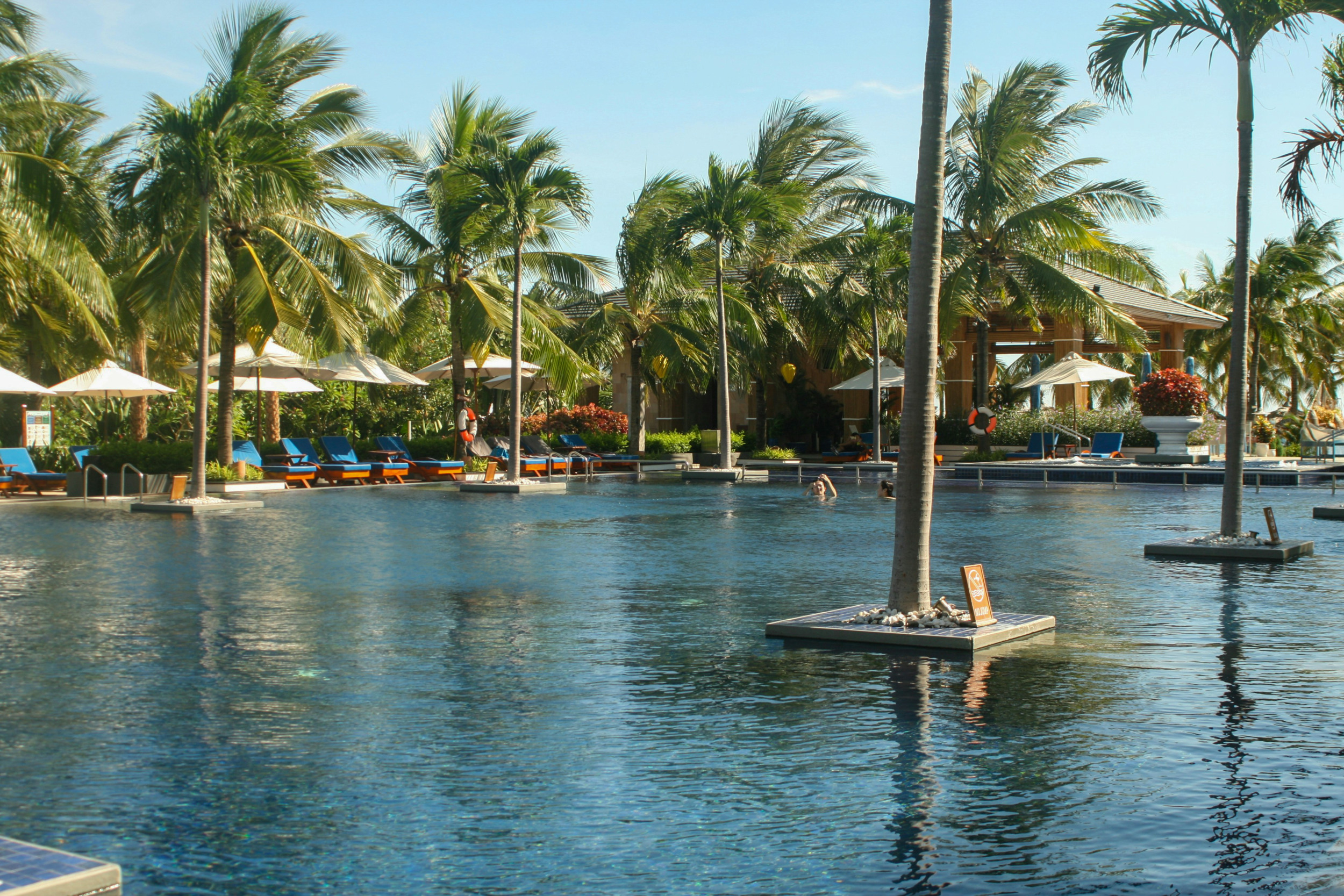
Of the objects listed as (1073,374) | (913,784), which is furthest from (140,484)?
(1073,374)

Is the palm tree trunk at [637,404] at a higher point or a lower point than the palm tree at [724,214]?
lower

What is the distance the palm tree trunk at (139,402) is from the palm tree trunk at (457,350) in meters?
7.11

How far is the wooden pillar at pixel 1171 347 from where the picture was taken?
37781mm

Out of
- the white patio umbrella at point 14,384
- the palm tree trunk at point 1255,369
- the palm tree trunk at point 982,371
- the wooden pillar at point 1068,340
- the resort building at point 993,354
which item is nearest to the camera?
the white patio umbrella at point 14,384

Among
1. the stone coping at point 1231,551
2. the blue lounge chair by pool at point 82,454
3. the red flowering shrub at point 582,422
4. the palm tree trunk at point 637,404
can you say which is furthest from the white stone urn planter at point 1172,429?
the blue lounge chair by pool at point 82,454

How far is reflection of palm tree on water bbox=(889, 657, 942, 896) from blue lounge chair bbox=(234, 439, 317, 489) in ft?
67.9

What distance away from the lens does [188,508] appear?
19.4m

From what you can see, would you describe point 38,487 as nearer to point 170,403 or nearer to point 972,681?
point 170,403

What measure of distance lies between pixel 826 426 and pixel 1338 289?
21587 mm

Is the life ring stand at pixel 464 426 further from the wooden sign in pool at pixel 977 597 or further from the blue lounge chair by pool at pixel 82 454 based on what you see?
the wooden sign in pool at pixel 977 597

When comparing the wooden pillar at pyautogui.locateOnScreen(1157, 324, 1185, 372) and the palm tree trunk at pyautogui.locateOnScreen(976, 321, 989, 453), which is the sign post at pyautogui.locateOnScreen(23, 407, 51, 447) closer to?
the palm tree trunk at pyautogui.locateOnScreen(976, 321, 989, 453)

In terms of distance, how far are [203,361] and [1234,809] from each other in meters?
17.9

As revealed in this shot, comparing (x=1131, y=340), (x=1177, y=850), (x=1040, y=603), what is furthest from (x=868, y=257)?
(x=1177, y=850)

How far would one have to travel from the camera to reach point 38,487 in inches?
933
